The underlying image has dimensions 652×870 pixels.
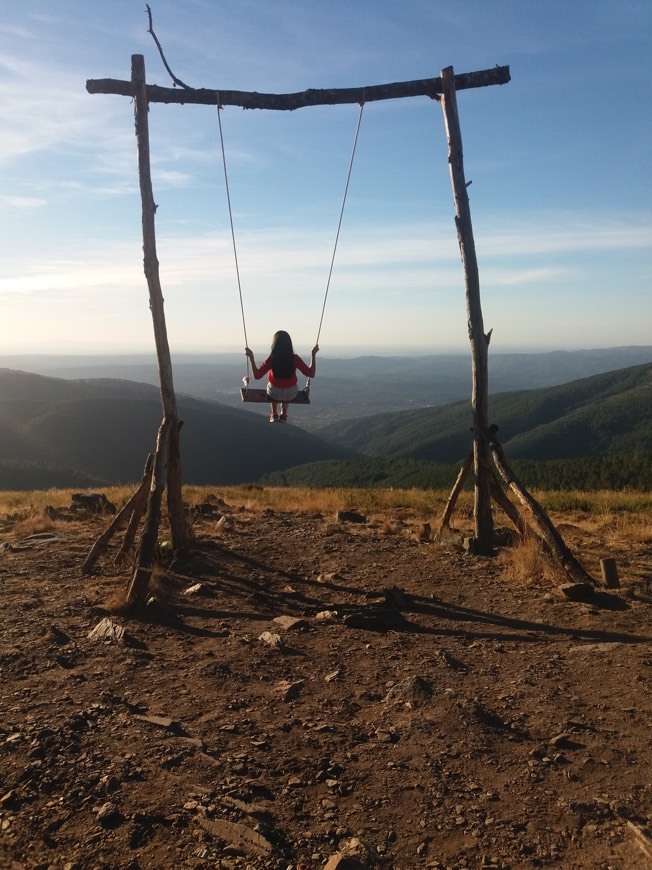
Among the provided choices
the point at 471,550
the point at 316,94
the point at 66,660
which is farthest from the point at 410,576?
the point at 316,94

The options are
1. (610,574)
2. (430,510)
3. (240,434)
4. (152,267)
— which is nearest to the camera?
(610,574)

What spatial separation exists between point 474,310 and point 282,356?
103 inches

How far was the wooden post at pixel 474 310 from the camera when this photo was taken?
8.03 meters

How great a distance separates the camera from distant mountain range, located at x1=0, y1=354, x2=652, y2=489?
331 ft

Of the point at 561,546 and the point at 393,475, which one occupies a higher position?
the point at 561,546

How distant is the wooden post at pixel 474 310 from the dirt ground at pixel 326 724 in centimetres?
104

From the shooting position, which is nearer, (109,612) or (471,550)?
(109,612)

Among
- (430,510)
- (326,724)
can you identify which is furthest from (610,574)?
(430,510)

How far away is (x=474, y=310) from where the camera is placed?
8094 millimetres

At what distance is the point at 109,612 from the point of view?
622cm

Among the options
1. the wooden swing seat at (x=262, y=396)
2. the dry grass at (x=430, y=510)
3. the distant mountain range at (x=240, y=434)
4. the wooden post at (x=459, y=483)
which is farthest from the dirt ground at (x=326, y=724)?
the distant mountain range at (x=240, y=434)

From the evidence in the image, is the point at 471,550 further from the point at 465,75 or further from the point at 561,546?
the point at 465,75

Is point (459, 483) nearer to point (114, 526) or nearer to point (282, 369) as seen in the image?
point (282, 369)

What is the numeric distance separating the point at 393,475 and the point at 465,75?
194 feet
